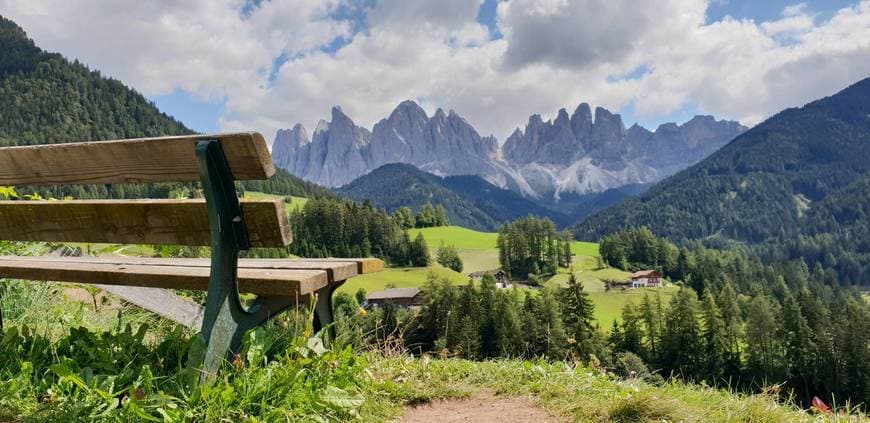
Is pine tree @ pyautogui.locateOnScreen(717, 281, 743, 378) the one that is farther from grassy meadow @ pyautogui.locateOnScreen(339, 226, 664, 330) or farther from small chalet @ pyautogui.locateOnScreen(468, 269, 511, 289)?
small chalet @ pyautogui.locateOnScreen(468, 269, 511, 289)

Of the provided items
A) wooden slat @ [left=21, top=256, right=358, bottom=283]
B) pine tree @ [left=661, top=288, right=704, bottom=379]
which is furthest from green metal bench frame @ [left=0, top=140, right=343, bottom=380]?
pine tree @ [left=661, top=288, right=704, bottom=379]

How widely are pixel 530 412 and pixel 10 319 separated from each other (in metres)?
4.58

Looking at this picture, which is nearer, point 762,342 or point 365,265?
point 365,265

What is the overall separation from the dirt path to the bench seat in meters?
0.90

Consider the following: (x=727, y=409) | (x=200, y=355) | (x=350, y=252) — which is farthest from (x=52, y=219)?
(x=350, y=252)

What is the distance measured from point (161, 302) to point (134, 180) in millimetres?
3606

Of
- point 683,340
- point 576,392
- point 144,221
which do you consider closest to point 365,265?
point 144,221

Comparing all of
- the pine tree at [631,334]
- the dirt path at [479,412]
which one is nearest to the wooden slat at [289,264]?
the dirt path at [479,412]

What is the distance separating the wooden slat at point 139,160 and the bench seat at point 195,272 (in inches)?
21.3

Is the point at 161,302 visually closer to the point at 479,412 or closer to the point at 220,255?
the point at 220,255

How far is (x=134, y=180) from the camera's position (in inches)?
109

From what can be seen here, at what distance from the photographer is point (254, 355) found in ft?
9.23

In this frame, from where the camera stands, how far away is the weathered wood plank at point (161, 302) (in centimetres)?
552

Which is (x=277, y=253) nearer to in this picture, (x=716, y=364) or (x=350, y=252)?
(x=350, y=252)
